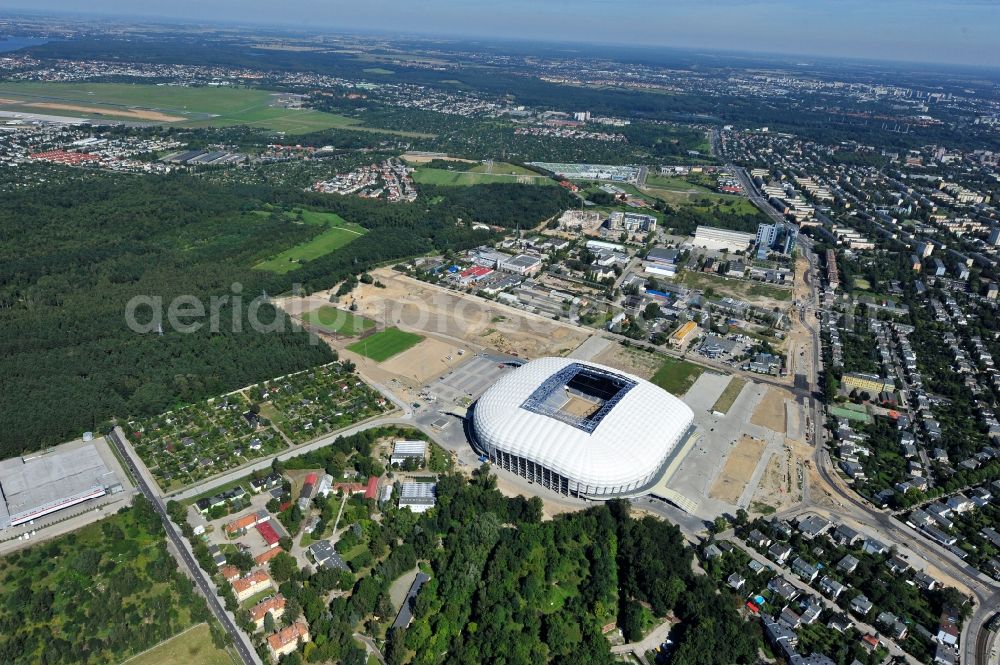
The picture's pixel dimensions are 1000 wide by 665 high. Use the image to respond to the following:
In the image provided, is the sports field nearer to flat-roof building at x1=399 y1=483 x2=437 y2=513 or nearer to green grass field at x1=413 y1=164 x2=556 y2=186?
green grass field at x1=413 y1=164 x2=556 y2=186

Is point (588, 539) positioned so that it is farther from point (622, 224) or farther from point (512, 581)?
point (622, 224)

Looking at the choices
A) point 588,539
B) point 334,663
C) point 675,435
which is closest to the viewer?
point 334,663

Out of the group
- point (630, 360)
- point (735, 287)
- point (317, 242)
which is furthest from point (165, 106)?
point (630, 360)

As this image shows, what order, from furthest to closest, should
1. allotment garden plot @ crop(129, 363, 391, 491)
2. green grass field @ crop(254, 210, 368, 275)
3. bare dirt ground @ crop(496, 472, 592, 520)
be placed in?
green grass field @ crop(254, 210, 368, 275) < allotment garden plot @ crop(129, 363, 391, 491) < bare dirt ground @ crop(496, 472, 592, 520)

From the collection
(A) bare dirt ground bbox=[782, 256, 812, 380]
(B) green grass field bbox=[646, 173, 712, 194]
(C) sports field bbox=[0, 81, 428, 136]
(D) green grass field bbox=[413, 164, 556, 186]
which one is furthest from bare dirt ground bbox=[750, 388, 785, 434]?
(C) sports field bbox=[0, 81, 428, 136]

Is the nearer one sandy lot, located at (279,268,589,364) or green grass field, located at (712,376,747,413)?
green grass field, located at (712,376,747,413)

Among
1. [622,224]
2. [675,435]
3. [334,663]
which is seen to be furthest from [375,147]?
[334,663]
